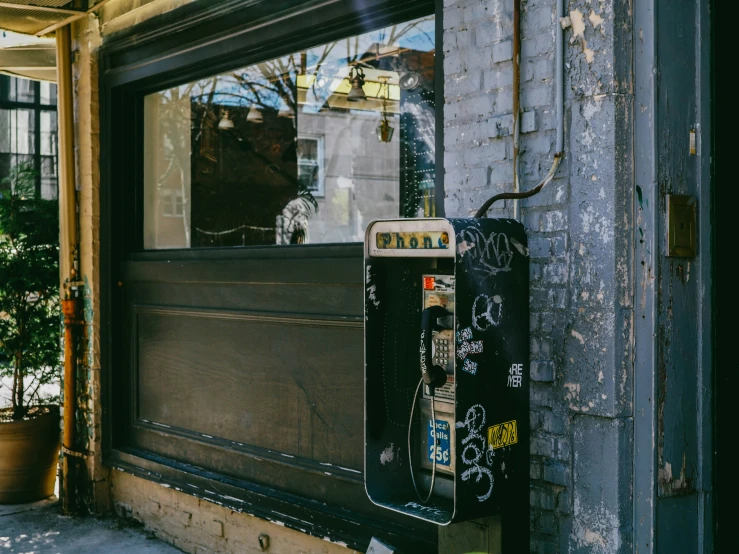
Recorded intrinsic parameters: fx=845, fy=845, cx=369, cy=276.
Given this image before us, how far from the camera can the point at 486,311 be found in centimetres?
282

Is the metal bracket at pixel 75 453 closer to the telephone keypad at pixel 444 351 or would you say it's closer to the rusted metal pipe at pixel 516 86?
the telephone keypad at pixel 444 351

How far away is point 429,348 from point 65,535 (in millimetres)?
3473

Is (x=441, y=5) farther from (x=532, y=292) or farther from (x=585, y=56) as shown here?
(x=532, y=292)

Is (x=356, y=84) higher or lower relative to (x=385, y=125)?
higher

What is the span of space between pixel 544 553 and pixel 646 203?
1.30 meters

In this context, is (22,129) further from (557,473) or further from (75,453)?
(557,473)

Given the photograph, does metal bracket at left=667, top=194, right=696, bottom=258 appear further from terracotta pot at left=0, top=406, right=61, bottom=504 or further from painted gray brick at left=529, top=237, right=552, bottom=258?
terracotta pot at left=0, top=406, right=61, bottom=504

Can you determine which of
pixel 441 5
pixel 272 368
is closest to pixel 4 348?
pixel 272 368

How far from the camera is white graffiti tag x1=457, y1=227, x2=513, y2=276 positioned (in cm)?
276

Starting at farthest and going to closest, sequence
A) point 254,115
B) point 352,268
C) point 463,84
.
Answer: point 254,115, point 352,268, point 463,84

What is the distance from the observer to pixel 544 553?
3055 mm

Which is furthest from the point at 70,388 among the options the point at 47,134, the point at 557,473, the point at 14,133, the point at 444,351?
the point at 14,133

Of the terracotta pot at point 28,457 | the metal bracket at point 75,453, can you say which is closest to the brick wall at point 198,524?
the metal bracket at point 75,453

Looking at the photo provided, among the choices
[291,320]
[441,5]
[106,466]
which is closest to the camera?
[441,5]
